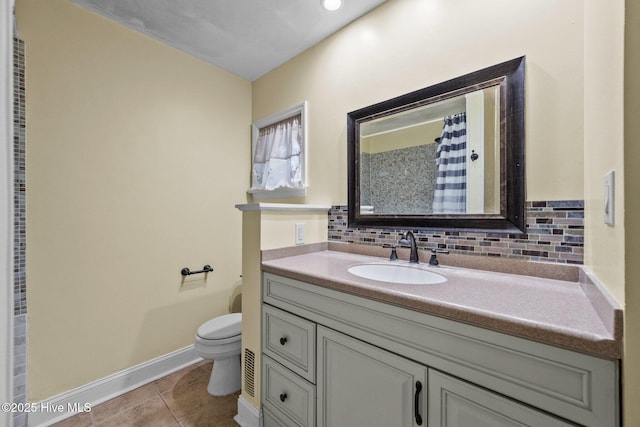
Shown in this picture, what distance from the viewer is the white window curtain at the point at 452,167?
4.14 feet

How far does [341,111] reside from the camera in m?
1.76

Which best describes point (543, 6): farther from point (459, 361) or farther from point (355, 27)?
point (459, 361)

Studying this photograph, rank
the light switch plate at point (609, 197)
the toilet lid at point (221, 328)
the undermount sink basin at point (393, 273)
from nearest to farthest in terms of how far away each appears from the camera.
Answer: the light switch plate at point (609, 197), the undermount sink basin at point (393, 273), the toilet lid at point (221, 328)

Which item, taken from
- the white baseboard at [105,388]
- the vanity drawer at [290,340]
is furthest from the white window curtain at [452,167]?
the white baseboard at [105,388]

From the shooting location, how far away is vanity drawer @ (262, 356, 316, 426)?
1132 mm

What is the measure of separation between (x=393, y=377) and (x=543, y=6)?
5.18 feet

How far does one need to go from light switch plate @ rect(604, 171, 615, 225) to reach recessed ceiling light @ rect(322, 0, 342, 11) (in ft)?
5.19

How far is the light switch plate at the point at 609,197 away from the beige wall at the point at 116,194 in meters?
2.25

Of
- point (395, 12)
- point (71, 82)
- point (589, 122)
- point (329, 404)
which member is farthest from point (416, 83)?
point (71, 82)

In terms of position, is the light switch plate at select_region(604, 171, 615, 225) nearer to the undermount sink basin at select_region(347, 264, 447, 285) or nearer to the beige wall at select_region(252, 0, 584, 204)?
the beige wall at select_region(252, 0, 584, 204)

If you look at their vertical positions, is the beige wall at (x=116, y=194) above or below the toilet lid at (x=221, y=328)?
above

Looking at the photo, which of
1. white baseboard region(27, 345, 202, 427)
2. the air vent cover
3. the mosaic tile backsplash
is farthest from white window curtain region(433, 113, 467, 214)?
white baseboard region(27, 345, 202, 427)

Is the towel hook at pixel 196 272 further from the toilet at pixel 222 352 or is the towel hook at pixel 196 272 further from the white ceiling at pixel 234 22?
the white ceiling at pixel 234 22

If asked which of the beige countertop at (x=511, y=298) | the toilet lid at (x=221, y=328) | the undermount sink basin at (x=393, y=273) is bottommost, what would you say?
the toilet lid at (x=221, y=328)
